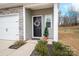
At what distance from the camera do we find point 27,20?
352 centimetres

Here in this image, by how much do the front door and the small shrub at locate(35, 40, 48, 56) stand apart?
0.17m

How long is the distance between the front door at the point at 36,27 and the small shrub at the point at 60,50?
359 mm

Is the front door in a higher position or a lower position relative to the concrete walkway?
higher

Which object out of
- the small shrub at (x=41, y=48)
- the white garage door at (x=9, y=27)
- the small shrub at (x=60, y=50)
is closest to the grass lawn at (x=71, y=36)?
the small shrub at (x=60, y=50)

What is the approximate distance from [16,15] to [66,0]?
3.19 feet

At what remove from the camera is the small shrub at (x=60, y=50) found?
3400 mm

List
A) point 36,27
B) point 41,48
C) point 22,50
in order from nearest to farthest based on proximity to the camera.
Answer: point 41,48
point 22,50
point 36,27

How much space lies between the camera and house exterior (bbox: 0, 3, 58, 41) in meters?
3.45

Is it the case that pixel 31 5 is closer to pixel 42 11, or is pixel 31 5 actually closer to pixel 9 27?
pixel 42 11

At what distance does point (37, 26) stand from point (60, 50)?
63 centimetres

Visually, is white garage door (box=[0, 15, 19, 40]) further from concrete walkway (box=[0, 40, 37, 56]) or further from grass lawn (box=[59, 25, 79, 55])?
grass lawn (box=[59, 25, 79, 55])

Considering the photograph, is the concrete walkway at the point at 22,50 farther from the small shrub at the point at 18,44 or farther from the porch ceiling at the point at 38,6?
the porch ceiling at the point at 38,6

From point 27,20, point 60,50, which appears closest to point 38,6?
point 27,20

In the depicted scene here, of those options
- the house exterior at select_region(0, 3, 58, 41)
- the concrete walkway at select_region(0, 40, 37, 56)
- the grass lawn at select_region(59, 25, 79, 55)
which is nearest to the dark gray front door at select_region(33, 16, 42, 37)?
the house exterior at select_region(0, 3, 58, 41)
